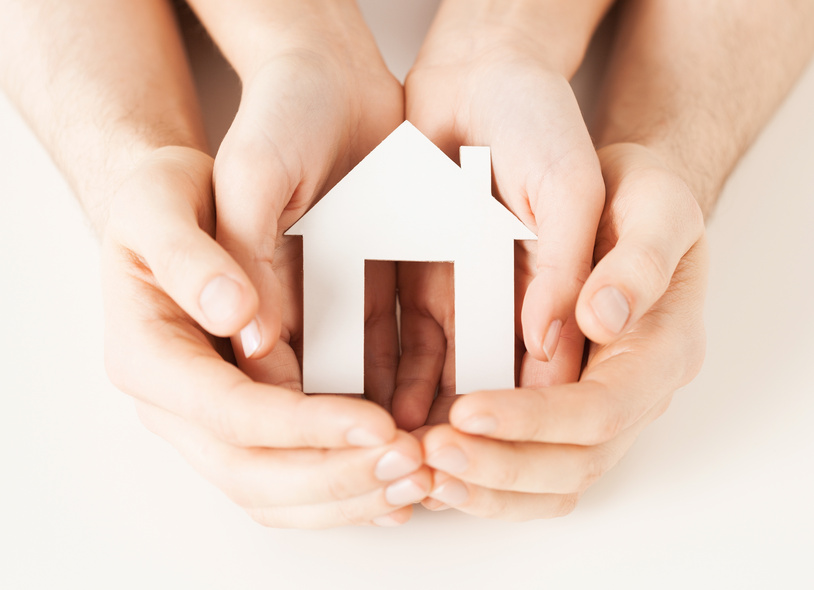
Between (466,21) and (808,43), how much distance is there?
900 mm

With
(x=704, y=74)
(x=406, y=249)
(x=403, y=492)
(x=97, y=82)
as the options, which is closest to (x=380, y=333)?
(x=406, y=249)

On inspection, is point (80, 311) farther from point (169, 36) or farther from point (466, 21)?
point (466, 21)

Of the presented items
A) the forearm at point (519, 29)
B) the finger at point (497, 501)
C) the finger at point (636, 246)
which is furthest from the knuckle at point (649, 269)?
the forearm at point (519, 29)

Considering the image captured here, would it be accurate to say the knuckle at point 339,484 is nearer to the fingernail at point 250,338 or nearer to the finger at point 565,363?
the fingernail at point 250,338

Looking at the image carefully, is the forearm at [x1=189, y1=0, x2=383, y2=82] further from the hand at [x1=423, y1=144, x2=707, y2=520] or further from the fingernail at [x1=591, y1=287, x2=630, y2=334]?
the fingernail at [x1=591, y1=287, x2=630, y2=334]

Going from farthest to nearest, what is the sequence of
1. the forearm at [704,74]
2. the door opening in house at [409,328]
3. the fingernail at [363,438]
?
the forearm at [704,74] → the door opening in house at [409,328] → the fingernail at [363,438]

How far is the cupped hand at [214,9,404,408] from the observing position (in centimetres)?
99

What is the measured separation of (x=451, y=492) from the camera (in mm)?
896

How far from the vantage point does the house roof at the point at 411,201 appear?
3.65ft

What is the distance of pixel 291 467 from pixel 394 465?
15 centimetres

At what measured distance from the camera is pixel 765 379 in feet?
4.26

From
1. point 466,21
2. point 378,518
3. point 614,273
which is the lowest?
point 378,518

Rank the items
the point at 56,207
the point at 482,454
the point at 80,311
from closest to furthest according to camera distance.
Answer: the point at 482,454, the point at 80,311, the point at 56,207

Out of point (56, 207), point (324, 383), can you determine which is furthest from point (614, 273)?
point (56, 207)
